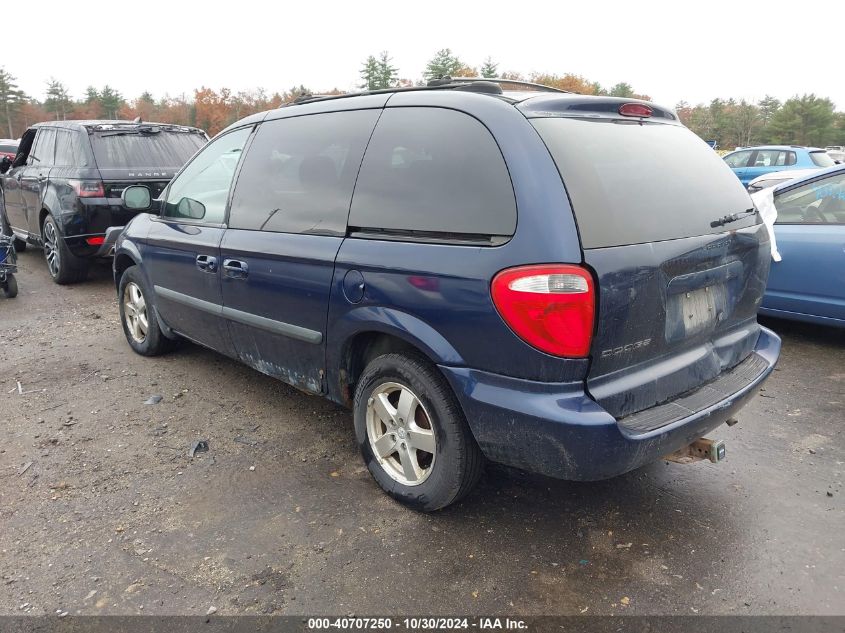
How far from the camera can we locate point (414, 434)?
2.78m

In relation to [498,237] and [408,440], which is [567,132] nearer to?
[498,237]

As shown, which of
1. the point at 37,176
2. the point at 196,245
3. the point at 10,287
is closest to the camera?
the point at 196,245

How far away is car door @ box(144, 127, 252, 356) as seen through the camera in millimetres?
3809

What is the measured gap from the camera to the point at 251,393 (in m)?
4.31

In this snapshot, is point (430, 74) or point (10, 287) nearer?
point (10, 287)

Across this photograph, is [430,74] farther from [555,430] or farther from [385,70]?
[555,430]

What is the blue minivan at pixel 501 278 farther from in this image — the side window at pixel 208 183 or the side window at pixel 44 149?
the side window at pixel 44 149

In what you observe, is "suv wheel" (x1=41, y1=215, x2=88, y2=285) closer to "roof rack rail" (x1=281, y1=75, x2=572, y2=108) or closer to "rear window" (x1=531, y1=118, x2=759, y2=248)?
"roof rack rail" (x1=281, y1=75, x2=572, y2=108)

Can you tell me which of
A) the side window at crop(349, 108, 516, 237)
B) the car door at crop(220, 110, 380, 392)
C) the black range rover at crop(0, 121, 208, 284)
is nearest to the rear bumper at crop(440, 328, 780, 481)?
the side window at crop(349, 108, 516, 237)

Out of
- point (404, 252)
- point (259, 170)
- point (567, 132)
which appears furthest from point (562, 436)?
point (259, 170)

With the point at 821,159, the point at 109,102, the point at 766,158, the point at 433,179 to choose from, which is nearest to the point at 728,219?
the point at 433,179

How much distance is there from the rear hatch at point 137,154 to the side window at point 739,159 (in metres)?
13.7

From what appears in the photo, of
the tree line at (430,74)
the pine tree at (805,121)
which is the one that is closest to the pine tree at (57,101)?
the tree line at (430,74)

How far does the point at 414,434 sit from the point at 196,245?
2014 millimetres
